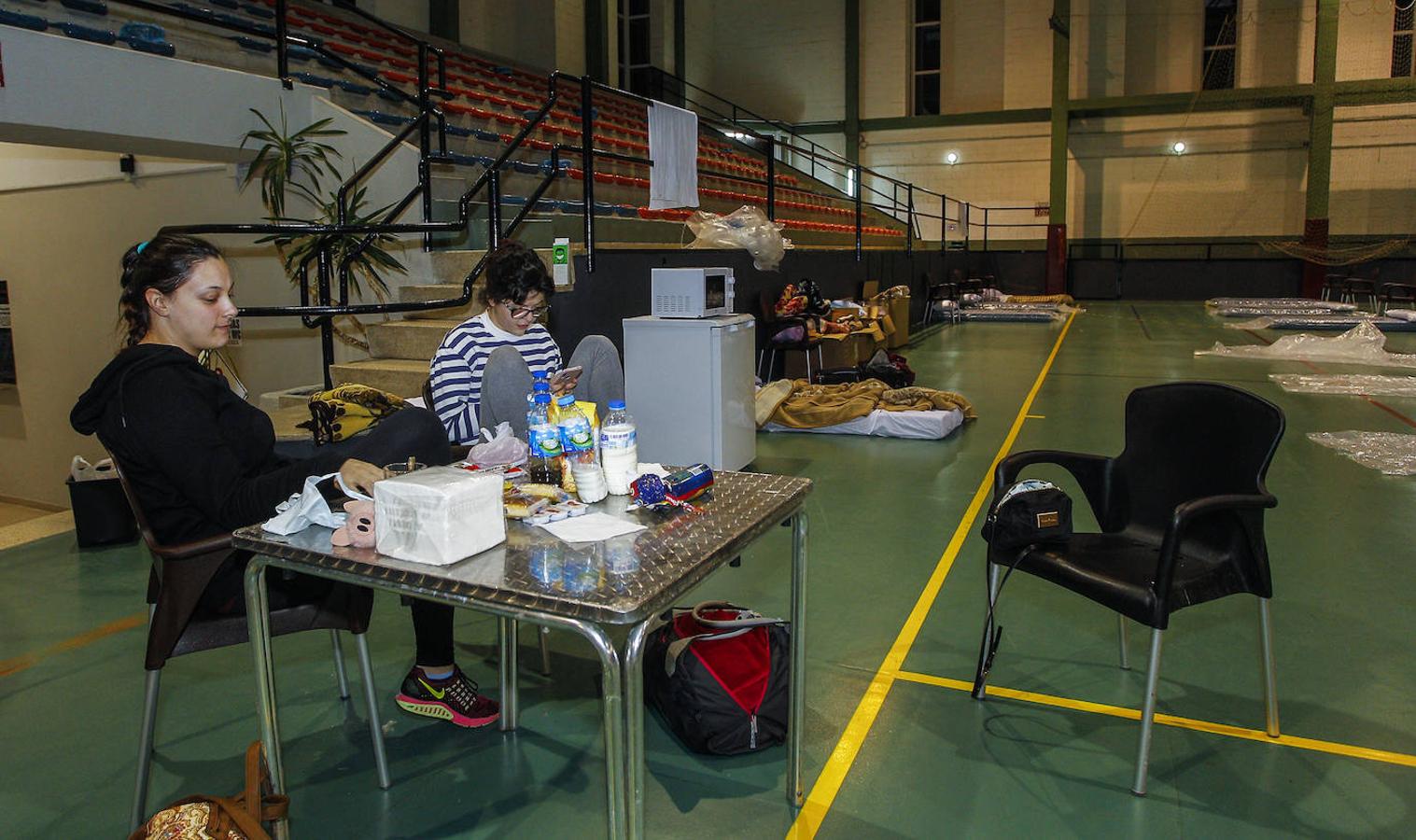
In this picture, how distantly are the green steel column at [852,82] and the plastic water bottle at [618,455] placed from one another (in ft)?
57.1

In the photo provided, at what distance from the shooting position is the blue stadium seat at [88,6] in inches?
219

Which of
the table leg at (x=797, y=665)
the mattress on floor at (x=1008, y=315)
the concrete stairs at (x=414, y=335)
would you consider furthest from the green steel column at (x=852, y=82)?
the table leg at (x=797, y=665)

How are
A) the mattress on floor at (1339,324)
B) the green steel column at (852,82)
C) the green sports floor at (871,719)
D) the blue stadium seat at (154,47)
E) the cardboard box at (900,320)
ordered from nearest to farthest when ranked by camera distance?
the green sports floor at (871,719) < the blue stadium seat at (154,47) < the cardboard box at (900,320) < the mattress on floor at (1339,324) < the green steel column at (852,82)

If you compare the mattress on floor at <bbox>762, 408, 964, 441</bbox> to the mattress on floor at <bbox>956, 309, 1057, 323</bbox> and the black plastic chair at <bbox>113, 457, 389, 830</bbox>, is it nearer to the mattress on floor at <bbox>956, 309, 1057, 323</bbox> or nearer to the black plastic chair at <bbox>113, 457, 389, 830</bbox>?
the black plastic chair at <bbox>113, 457, 389, 830</bbox>

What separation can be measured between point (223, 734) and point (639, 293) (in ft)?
11.9

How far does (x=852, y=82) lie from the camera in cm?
1848

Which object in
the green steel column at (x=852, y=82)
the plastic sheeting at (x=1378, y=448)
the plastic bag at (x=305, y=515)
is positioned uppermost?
the green steel column at (x=852, y=82)

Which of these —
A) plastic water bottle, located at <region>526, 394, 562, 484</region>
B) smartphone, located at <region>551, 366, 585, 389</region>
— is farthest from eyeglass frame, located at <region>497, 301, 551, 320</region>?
plastic water bottle, located at <region>526, 394, 562, 484</region>

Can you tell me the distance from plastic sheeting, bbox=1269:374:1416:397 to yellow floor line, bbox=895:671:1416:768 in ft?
19.4

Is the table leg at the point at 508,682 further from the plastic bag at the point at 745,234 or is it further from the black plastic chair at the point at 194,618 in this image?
the plastic bag at the point at 745,234

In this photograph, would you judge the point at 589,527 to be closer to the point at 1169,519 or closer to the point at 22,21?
the point at 1169,519

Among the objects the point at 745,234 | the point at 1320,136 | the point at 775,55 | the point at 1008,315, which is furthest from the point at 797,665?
the point at 775,55

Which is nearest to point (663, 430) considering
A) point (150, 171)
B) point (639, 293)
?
point (639, 293)

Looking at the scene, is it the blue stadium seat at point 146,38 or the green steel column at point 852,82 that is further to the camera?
the green steel column at point 852,82
